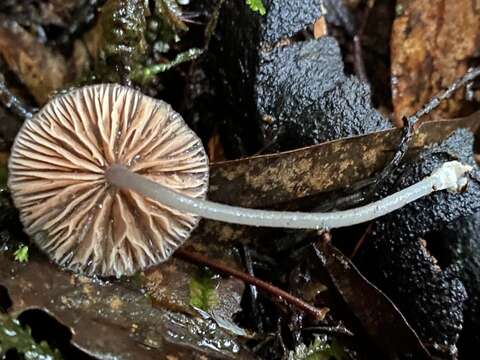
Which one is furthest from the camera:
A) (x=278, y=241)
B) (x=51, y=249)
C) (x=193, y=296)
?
(x=278, y=241)

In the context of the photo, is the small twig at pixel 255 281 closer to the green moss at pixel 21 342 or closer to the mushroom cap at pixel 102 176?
the mushroom cap at pixel 102 176

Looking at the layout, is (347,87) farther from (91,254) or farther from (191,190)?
(91,254)

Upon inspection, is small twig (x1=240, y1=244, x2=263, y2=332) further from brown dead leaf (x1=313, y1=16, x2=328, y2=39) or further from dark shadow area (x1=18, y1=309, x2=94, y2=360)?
brown dead leaf (x1=313, y1=16, x2=328, y2=39)

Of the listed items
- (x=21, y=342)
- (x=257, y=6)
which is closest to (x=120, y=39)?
(x=257, y=6)

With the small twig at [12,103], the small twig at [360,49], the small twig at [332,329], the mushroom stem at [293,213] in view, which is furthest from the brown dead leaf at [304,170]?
the small twig at [12,103]

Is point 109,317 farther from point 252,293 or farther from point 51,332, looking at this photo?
point 252,293

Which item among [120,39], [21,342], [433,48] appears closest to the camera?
[21,342]

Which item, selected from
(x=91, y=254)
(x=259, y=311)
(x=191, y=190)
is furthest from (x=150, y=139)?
(x=259, y=311)
